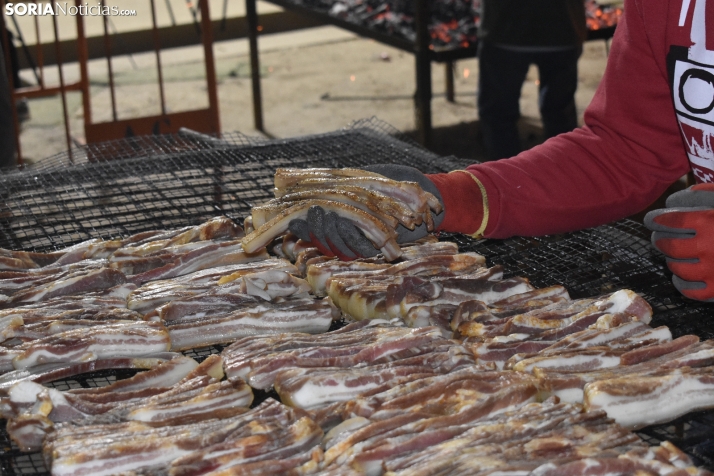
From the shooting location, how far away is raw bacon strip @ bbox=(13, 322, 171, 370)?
9.90ft

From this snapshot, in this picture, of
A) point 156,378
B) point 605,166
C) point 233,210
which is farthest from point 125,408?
point 605,166

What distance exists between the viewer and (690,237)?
9.87 ft

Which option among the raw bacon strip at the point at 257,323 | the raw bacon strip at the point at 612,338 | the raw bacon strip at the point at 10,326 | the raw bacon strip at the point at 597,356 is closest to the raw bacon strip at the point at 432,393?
the raw bacon strip at the point at 597,356

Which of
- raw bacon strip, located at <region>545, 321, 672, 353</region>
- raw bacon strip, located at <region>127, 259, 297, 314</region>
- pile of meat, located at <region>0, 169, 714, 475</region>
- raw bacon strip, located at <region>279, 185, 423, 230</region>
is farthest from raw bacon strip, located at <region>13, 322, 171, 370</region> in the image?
raw bacon strip, located at <region>545, 321, 672, 353</region>

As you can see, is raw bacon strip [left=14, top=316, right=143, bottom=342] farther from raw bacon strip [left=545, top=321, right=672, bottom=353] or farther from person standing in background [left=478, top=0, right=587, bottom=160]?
person standing in background [left=478, top=0, right=587, bottom=160]

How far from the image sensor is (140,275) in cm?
376

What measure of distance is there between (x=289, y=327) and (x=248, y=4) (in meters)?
8.28

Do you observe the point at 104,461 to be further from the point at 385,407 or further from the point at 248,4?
the point at 248,4

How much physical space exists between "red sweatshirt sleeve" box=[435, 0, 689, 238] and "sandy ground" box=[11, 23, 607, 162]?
620cm

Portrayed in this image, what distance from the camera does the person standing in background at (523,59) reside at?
718 cm

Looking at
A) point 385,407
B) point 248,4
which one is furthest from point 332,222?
point 248,4

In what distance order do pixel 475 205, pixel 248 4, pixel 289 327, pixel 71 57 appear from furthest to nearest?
pixel 71 57, pixel 248 4, pixel 475 205, pixel 289 327

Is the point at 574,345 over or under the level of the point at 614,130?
under

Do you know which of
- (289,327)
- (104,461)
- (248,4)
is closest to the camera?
(104,461)
